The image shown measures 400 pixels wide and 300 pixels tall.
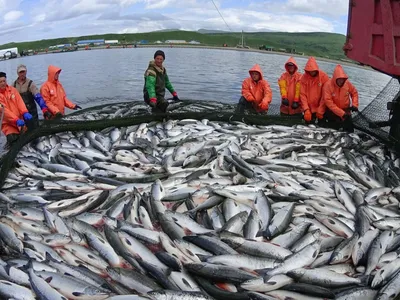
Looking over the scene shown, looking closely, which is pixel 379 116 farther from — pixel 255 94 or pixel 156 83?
pixel 156 83

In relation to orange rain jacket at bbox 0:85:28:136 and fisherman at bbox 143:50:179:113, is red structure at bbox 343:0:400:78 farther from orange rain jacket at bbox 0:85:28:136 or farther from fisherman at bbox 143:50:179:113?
orange rain jacket at bbox 0:85:28:136

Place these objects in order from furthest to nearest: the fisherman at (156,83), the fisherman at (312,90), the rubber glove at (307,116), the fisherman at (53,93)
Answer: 1. the fisherman at (156,83)
2. the fisherman at (53,93)
3. the fisherman at (312,90)
4. the rubber glove at (307,116)

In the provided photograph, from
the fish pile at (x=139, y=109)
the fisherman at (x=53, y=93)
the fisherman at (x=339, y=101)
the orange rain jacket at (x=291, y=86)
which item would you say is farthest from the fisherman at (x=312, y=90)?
the fisherman at (x=53, y=93)

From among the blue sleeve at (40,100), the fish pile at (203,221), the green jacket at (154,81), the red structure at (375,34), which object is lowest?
the fish pile at (203,221)

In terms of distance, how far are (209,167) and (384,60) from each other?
3789mm

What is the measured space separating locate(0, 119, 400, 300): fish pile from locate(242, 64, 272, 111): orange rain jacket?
9.85ft

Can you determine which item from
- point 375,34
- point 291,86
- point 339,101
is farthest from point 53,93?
point 375,34

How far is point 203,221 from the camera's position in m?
4.75

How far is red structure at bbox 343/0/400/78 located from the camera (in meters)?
6.80

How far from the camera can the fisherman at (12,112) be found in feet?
28.1

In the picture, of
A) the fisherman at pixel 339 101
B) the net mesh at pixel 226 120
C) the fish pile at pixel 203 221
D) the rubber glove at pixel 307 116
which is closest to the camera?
the fish pile at pixel 203 221

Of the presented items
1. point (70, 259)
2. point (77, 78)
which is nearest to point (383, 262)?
point (70, 259)

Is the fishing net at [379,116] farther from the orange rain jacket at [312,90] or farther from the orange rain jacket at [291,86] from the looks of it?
the orange rain jacket at [291,86]

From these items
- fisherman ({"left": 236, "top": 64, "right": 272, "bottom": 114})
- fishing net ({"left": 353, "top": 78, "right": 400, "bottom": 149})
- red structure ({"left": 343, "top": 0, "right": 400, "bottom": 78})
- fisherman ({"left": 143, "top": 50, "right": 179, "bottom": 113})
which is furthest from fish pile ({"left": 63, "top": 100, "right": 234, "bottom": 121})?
red structure ({"left": 343, "top": 0, "right": 400, "bottom": 78})
